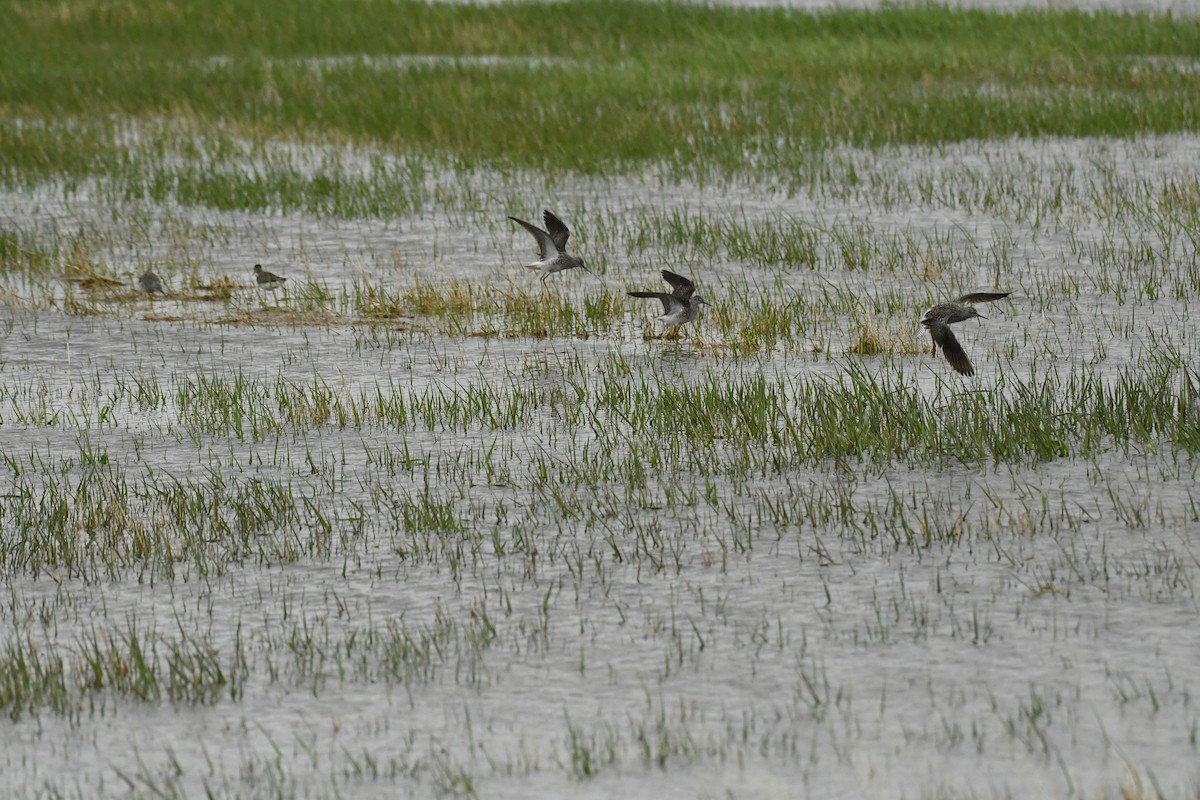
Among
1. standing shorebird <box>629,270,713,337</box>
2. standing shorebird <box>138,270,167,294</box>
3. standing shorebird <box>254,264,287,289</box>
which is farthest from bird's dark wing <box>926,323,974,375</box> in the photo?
standing shorebird <box>138,270,167,294</box>

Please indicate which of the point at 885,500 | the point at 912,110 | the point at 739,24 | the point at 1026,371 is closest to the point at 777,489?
the point at 885,500

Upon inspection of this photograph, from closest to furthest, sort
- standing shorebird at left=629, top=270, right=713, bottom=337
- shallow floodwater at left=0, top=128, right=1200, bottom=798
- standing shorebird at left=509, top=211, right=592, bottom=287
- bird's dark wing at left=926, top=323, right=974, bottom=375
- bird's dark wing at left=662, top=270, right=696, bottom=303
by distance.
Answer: shallow floodwater at left=0, top=128, right=1200, bottom=798
bird's dark wing at left=926, top=323, right=974, bottom=375
bird's dark wing at left=662, top=270, right=696, bottom=303
standing shorebird at left=629, top=270, right=713, bottom=337
standing shorebird at left=509, top=211, right=592, bottom=287

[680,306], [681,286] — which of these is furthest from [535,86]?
[681,286]

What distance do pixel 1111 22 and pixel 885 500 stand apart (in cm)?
2282

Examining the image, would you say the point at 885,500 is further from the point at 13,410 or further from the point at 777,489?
the point at 13,410

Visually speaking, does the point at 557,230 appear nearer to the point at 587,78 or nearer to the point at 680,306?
the point at 680,306

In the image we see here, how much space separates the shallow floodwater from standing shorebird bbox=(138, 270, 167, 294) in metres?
0.87

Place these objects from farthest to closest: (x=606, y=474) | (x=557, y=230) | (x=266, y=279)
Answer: (x=266, y=279), (x=557, y=230), (x=606, y=474)

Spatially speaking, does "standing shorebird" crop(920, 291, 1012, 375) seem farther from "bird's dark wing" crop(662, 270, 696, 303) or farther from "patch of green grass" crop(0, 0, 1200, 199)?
"patch of green grass" crop(0, 0, 1200, 199)

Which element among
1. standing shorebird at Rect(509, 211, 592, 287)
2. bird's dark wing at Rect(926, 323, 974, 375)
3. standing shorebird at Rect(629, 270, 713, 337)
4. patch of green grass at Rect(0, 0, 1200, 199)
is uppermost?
patch of green grass at Rect(0, 0, 1200, 199)

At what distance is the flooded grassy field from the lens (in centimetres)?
433

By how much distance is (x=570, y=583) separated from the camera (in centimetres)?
556

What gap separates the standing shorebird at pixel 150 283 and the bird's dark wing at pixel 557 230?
3032mm

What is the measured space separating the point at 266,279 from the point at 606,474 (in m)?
5.24
